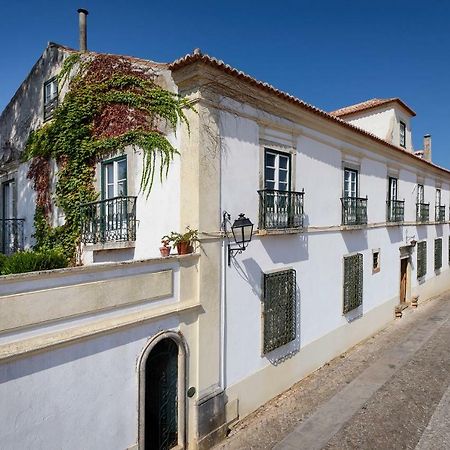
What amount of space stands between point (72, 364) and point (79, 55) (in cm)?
691

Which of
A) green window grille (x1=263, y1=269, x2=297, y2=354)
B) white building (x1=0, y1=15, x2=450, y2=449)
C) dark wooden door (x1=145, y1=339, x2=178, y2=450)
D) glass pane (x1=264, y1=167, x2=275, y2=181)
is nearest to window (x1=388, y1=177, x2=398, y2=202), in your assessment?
white building (x1=0, y1=15, x2=450, y2=449)

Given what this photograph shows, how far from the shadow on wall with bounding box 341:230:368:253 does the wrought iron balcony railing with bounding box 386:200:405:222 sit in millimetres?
2183

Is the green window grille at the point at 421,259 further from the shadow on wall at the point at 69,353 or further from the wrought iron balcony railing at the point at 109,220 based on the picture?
the shadow on wall at the point at 69,353

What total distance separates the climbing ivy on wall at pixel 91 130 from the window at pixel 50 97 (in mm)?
337

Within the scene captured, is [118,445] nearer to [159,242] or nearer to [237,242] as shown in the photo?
[159,242]

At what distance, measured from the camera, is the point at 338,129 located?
9.16 meters

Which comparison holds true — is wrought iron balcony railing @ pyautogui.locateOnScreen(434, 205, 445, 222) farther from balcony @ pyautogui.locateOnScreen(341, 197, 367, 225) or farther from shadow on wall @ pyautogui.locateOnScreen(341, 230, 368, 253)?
balcony @ pyautogui.locateOnScreen(341, 197, 367, 225)

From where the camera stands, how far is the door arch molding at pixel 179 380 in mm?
4980

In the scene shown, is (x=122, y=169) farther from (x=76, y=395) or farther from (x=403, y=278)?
(x=403, y=278)

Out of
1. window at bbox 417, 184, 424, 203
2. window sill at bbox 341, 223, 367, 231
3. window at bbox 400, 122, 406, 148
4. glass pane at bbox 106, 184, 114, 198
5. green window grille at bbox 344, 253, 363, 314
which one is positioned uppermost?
window at bbox 400, 122, 406, 148

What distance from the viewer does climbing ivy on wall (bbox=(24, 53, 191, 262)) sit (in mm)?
6422

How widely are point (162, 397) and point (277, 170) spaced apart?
492cm

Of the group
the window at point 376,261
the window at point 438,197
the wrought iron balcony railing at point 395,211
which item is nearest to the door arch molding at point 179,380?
the window at point 376,261

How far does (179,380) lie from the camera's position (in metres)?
5.58
